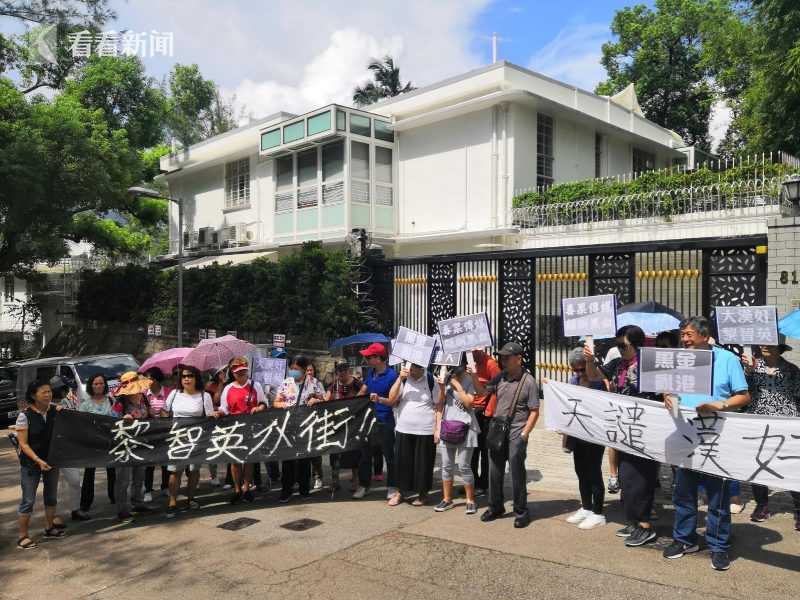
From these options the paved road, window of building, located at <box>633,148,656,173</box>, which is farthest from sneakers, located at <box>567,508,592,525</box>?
window of building, located at <box>633,148,656,173</box>

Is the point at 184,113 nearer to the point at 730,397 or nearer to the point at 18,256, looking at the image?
the point at 18,256

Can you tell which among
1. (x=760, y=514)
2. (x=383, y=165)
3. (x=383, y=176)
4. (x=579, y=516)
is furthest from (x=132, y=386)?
(x=383, y=165)

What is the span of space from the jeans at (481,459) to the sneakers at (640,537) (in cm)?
203

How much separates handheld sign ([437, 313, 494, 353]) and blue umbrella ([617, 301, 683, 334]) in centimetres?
268

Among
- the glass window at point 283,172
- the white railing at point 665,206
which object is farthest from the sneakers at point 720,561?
the glass window at point 283,172

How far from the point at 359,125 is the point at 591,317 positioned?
14.2 metres

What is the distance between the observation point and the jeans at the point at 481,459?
24.5 ft

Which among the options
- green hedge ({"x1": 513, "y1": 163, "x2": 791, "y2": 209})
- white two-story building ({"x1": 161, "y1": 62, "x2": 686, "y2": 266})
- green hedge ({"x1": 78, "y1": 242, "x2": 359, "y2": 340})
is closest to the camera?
green hedge ({"x1": 513, "y1": 163, "x2": 791, "y2": 209})

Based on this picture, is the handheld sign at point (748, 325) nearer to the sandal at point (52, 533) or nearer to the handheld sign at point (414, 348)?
the handheld sign at point (414, 348)

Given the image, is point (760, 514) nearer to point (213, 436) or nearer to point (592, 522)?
point (592, 522)

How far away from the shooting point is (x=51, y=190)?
1955 centimetres

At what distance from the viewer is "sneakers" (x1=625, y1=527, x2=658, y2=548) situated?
19.0 feet

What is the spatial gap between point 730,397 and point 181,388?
18.9 feet

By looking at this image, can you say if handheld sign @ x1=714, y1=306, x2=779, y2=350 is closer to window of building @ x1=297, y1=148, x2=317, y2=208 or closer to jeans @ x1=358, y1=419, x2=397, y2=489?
jeans @ x1=358, y1=419, x2=397, y2=489
